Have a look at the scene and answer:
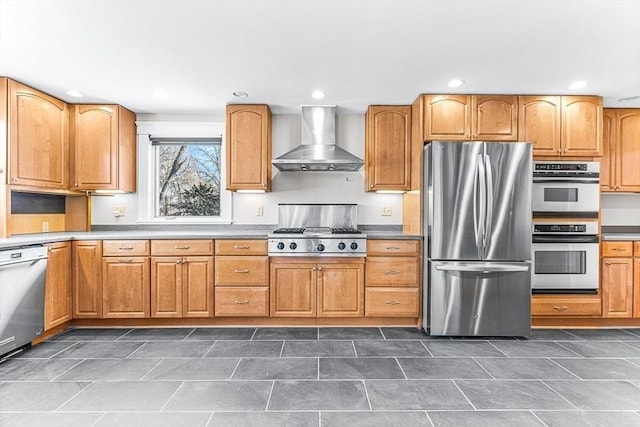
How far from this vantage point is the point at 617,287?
323 centimetres

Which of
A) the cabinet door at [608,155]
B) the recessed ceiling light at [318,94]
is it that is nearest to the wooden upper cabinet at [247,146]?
the recessed ceiling light at [318,94]

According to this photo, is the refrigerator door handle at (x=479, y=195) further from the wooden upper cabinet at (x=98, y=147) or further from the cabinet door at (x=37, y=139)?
the cabinet door at (x=37, y=139)

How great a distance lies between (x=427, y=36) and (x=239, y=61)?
1.35m

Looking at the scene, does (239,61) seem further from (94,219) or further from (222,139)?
(94,219)

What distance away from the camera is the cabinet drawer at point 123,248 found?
3.19 m

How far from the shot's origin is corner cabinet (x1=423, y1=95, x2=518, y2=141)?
3.21 m

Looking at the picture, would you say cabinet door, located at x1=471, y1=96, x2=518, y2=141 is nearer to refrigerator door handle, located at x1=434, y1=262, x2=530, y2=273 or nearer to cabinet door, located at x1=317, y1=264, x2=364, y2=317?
refrigerator door handle, located at x1=434, y1=262, x2=530, y2=273

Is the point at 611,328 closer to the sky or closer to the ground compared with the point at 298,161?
closer to the ground

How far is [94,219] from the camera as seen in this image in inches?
150

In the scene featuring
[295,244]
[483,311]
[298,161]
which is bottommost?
[483,311]

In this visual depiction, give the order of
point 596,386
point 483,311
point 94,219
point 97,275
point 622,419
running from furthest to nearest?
point 94,219, point 97,275, point 483,311, point 596,386, point 622,419

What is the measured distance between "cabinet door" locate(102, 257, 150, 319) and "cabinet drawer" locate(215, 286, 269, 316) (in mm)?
724

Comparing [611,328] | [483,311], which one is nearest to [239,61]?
[483,311]

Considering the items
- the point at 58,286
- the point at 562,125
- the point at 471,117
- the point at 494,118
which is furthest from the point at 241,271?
the point at 562,125
